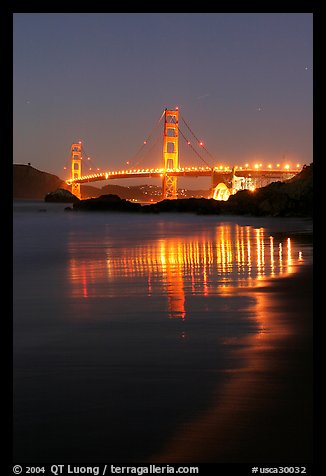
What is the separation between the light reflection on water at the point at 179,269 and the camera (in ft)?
21.4

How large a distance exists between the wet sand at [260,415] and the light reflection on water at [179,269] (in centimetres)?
148

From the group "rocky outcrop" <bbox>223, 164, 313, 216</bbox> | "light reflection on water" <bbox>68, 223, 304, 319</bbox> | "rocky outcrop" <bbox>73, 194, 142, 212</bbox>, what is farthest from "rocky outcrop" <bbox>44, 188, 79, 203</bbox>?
"light reflection on water" <bbox>68, 223, 304, 319</bbox>

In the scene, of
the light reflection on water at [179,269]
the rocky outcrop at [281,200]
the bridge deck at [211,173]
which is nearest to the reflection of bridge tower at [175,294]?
the light reflection on water at [179,269]

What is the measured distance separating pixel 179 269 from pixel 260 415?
6335mm

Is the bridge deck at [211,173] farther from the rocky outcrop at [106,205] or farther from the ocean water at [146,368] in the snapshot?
the ocean water at [146,368]

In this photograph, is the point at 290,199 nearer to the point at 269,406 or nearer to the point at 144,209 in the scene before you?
the point at 144,209

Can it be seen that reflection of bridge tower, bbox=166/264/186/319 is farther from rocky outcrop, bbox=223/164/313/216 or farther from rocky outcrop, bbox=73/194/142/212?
rocky outcrop, bbox=73/194/142/212

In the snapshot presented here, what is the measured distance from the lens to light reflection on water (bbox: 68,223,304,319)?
21.4ft

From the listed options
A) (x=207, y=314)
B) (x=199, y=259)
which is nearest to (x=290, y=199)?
(x=199, y=259)

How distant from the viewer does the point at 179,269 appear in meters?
8.84

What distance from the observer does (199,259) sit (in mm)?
10484

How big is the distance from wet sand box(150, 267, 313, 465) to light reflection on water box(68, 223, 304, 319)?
1.48 metres

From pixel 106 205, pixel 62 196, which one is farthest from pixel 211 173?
pixel 62 196

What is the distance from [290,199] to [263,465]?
95.0ft
